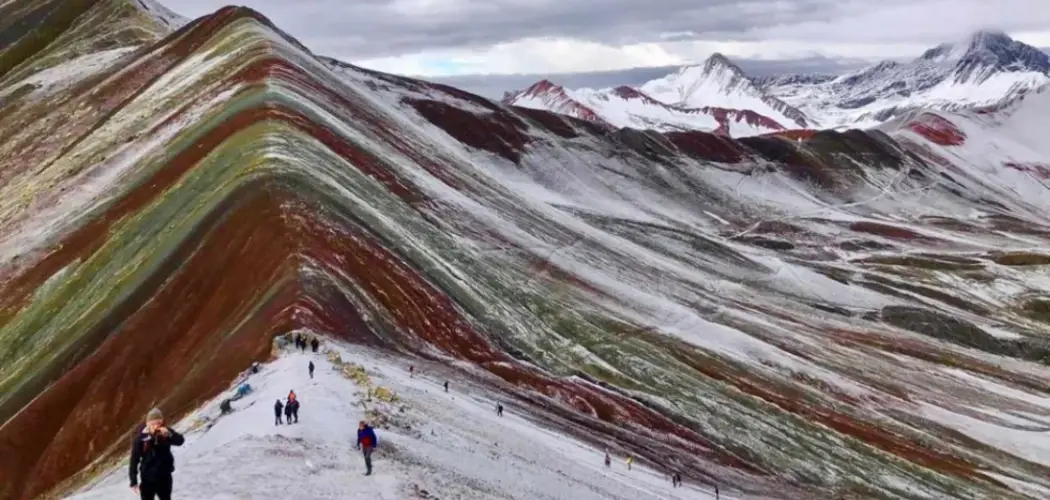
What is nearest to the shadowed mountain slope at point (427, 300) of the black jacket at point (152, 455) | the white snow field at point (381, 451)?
the white snow field at point (381, 451)

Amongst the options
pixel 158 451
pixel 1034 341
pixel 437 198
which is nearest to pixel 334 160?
pixel 437 198

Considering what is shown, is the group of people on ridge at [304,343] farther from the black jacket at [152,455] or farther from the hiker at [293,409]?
the black jacket at [152,455]

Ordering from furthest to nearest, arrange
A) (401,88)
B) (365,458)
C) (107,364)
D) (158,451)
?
(401,88) < (107,364) < (365,458) < (158,451)

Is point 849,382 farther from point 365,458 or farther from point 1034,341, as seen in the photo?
point 365,458

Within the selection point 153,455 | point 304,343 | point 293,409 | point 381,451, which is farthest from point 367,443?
point 304,343

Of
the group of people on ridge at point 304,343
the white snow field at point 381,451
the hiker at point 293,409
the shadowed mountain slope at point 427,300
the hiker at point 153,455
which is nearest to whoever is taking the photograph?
the hiker at point 153,455

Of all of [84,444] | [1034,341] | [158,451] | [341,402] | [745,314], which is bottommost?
[1034,341]

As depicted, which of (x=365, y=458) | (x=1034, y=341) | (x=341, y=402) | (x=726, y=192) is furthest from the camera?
(x=726, y=192)

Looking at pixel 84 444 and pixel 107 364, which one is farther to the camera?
pixel 107 364
